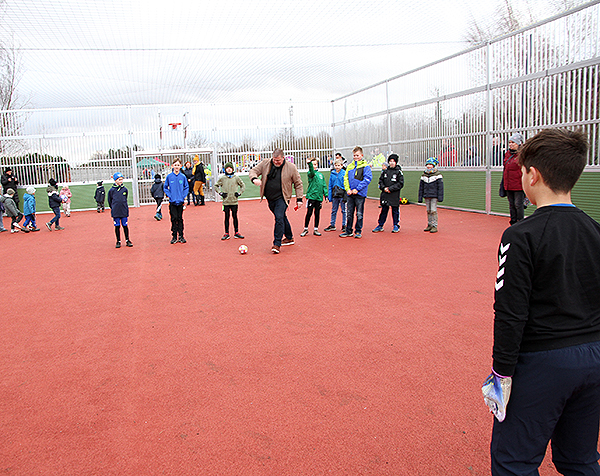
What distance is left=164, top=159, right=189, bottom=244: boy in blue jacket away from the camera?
11.9 metres

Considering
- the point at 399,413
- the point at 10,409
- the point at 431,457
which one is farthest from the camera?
the point at 10,409

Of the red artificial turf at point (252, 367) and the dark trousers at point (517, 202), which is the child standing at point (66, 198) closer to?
the red artificial turf at point (252, 367)

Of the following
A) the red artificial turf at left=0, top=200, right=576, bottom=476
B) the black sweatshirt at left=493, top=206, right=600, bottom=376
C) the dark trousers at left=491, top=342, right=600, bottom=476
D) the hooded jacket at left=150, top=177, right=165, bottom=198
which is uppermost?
the hooded jacket at left=150, top=177, right=165, bottom=198

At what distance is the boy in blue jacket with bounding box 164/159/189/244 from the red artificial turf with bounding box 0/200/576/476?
2961 mm

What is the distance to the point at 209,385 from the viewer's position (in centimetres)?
412

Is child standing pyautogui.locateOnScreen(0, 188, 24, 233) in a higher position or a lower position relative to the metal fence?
lower

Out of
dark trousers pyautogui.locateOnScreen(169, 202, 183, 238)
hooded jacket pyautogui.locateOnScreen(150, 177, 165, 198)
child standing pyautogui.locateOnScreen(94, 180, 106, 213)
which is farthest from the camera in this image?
child standing pyautogui.locateOnScreen(94, 180, 106, 213)

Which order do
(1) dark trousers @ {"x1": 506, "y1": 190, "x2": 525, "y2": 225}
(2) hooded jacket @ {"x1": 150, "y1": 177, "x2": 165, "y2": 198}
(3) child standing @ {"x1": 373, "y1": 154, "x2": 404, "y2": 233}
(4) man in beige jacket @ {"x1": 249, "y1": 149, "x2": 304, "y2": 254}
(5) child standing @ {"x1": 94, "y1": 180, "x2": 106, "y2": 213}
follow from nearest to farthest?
(4) man in beige jacket @ {"x1": 249, "y1": 149, "x2": 304, "y2": 254} < (1) dark trousers @ {"x1": 506, "y1": 190, "x2": 525, "y2": 225} < (3) child standing @ {"x1": 373, "y1": 154, "x2": 404, "y2": 233} < (2) hooded jacket @ {"x1": 150, "y1": 177, "x2": 165, "y2": 198} < (5) child standing @ {"x1": 94, "y1": 180, "x2": 106, "y2": 213}

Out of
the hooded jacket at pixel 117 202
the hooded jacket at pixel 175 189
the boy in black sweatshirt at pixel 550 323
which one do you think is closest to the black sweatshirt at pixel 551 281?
the boy in black sweatshirt at pixel 550 323

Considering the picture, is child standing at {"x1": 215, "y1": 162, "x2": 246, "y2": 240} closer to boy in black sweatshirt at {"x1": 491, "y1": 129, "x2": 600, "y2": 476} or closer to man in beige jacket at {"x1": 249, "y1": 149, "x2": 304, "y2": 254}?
man in beige jacket at {"x1": 249, "y1": 149, "x2": 304, "y2": 254}

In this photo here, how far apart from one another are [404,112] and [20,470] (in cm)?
1912

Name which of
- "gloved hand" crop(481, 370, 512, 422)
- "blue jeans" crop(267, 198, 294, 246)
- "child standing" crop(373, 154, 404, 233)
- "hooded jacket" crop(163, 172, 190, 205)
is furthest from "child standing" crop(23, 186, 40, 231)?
"gloved hand" crop(481, 370, 512, 422)

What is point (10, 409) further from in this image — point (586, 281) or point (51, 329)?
point (586, 281)

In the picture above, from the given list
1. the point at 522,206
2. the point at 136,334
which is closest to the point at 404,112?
the point at 522,206
